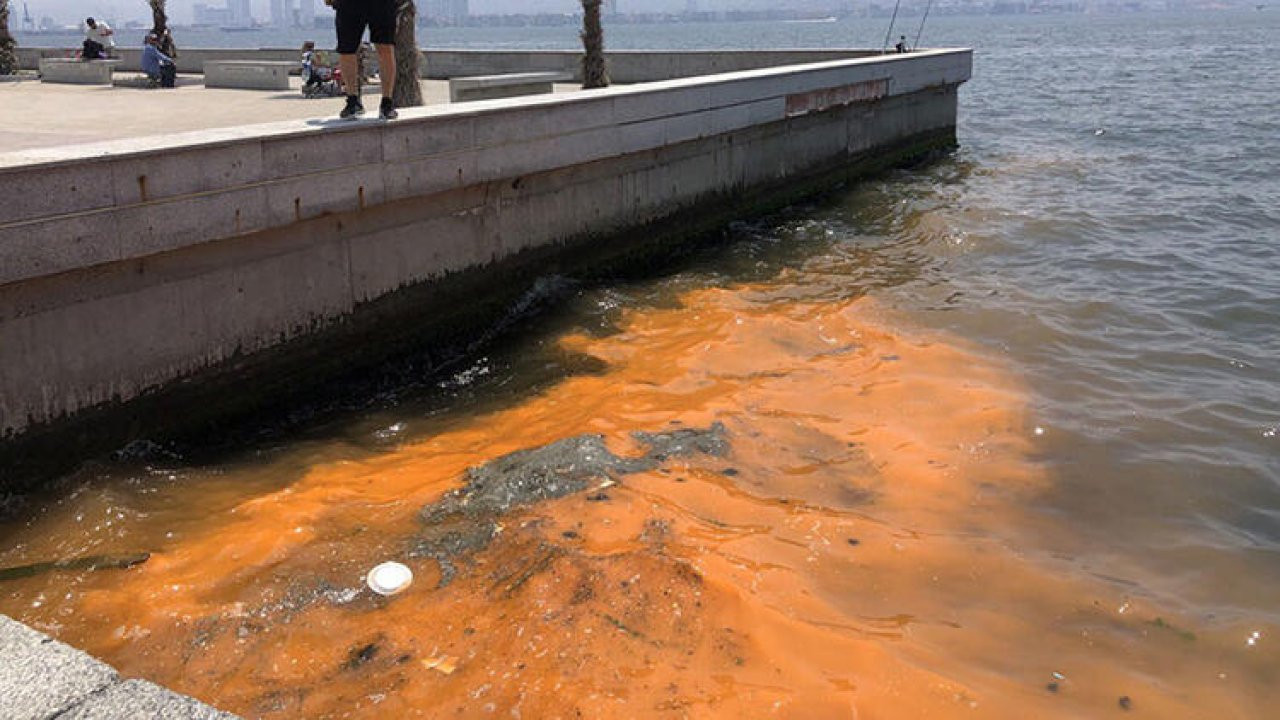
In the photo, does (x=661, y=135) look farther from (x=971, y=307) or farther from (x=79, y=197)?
(x=79, y=197)

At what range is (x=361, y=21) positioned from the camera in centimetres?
752

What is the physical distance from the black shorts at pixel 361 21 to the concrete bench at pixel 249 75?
45.5 ft

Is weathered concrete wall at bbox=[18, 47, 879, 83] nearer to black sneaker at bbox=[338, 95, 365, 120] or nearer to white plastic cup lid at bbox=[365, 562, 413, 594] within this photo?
black sneaker at bbox=[338, 95, 365, 120]

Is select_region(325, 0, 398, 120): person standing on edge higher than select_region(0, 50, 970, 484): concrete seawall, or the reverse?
select_region(325, 0, 398, 120): person standing on edge

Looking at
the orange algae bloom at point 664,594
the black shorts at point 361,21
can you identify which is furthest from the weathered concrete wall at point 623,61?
the orange algae bloom at point 664,594

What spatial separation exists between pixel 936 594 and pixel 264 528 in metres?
3.53

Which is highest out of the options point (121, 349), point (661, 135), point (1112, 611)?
point (661, 135)

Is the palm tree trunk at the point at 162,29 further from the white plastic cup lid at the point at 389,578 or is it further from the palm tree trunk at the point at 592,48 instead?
the white plastic cup lid at the point at 389,578

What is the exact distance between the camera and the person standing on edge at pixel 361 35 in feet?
24.5

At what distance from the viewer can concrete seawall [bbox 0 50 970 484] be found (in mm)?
5973

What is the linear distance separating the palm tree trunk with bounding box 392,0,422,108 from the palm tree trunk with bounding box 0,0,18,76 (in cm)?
1620

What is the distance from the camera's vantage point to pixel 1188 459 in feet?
22.8

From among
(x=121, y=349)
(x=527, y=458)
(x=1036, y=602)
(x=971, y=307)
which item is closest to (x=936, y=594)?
(x=1036, y=602)

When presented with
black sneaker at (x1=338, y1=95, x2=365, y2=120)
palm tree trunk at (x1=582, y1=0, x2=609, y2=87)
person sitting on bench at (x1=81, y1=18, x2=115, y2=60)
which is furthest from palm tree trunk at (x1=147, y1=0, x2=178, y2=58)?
black sneaker at (x1=338, y1=95, x2=365, y2=120)
